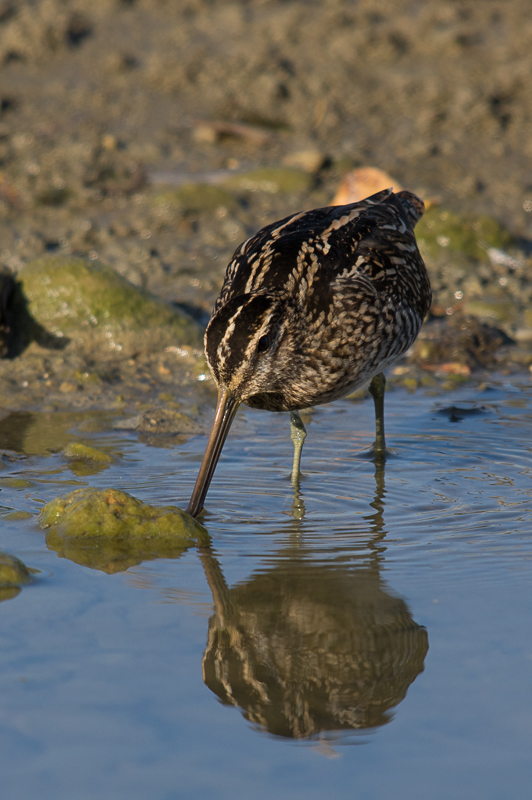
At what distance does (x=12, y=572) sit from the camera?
4.67 metres

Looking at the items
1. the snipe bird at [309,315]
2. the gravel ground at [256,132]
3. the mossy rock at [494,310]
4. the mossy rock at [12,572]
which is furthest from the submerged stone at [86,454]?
the mossy rock at [494,310]

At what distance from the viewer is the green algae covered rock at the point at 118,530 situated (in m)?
5.08

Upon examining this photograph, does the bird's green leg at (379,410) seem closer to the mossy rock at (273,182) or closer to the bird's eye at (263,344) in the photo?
the bird's eye at (263,344)

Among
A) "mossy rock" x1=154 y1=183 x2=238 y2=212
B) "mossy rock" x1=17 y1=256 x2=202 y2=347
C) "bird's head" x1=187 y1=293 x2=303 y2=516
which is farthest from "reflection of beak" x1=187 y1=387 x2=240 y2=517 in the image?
"mossy rock" x1=154 y1=183 x2=238 y2=212

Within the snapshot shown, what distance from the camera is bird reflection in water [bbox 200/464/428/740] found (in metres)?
3.72

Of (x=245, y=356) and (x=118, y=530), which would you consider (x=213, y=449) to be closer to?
(x=245, y=356)

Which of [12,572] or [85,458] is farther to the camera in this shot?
[85,458]

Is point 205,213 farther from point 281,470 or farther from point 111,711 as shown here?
point 111,711

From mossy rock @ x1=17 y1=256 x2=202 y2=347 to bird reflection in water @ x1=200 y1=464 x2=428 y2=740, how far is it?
3.57 m

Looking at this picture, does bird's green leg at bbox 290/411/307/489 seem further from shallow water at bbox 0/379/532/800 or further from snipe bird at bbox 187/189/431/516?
shallow water at bbox 0/379/532/800

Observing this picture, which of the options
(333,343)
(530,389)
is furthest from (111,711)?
(530,389)

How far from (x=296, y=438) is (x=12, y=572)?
2.21m

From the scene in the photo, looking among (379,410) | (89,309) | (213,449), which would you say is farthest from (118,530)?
(89,309)

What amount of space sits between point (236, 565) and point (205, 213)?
252 inches
